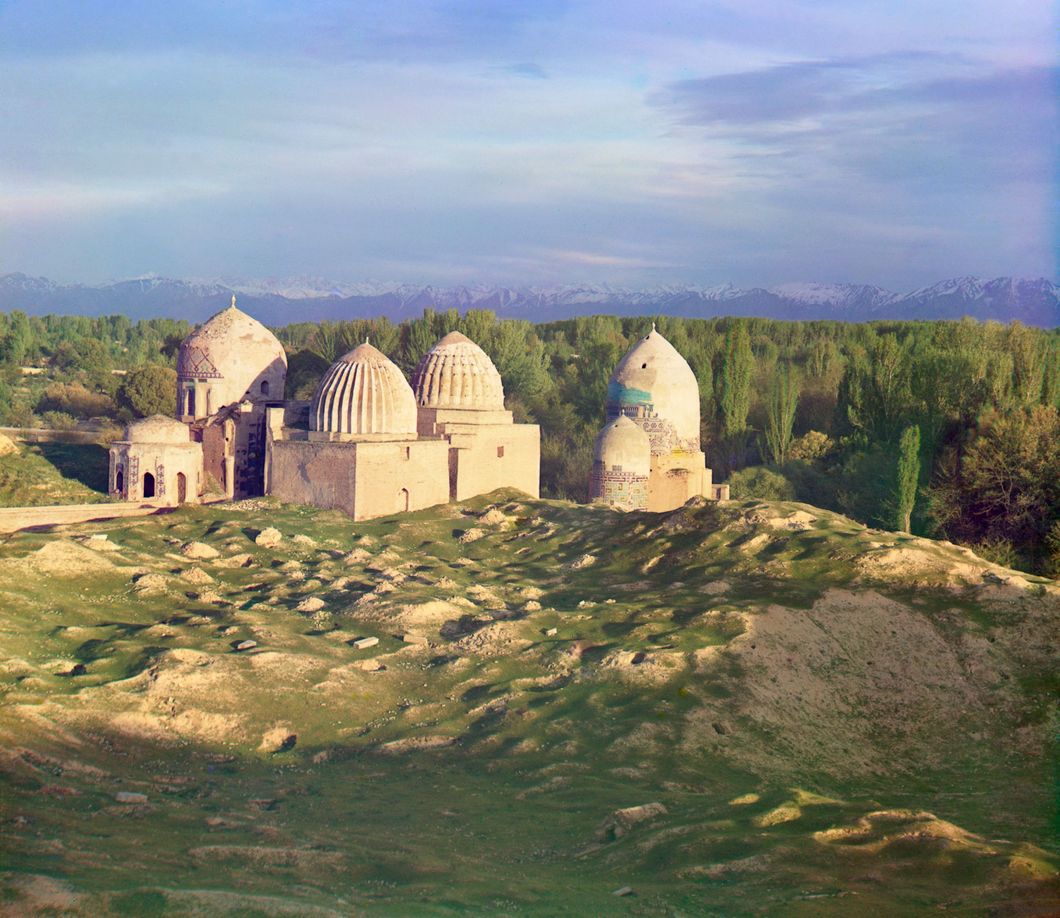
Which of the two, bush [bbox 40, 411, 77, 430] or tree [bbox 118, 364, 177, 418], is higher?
tree [bbox 118, 364, 177, 418]

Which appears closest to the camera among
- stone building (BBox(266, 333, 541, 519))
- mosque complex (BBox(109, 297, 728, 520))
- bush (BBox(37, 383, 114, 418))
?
stone building (BBox(266, 333, 541, 519))

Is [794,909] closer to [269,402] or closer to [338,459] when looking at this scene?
[338,459]

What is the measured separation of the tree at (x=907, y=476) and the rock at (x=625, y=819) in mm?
20701

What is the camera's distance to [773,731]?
1741 cm

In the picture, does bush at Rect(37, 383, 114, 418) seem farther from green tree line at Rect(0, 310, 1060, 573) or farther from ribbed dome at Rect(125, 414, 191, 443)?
ribbed dome at Rect(125, 414, 191, 443)

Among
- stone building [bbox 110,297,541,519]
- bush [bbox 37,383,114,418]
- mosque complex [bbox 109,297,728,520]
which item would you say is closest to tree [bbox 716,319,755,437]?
mosque complex [bbox 109,297,728,520]

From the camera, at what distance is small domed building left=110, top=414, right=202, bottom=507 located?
30828 millimetres

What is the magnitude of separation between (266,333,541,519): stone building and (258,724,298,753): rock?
13315 mm

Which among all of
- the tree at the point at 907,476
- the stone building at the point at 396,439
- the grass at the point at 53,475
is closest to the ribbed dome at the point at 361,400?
the stone building at the point at 396,439

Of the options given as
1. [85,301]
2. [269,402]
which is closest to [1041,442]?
[269,402]

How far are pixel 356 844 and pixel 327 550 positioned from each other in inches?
542

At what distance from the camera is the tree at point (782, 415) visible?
42688mm

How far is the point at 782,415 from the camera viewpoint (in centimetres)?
4281

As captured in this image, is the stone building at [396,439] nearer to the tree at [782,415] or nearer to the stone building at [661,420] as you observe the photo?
the stone building at [661,420]
